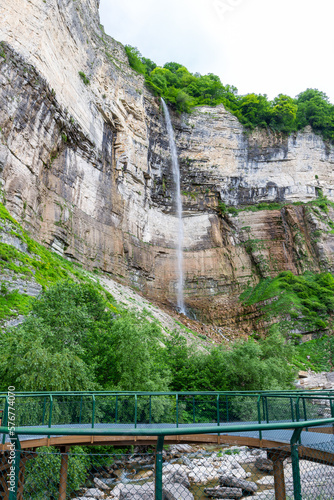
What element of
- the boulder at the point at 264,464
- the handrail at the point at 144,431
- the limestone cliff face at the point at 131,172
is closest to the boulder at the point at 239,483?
the boulder at the point at 264,464

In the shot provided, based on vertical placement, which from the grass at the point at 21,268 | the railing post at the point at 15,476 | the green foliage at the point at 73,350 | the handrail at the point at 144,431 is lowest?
the railing post at the point at 15,476

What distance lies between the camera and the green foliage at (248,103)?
59062 millimetres

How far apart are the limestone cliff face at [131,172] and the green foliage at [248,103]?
7.13 ft

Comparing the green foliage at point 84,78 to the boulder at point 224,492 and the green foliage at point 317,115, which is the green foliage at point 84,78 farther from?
the boulder at point 224,492

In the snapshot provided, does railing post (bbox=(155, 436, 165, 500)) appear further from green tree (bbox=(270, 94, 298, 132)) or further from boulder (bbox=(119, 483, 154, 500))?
green tree (bbox=(270, 94, 298, 132))

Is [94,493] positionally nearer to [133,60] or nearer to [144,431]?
[144,431]

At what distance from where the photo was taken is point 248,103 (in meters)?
63.4

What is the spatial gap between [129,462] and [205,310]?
1405 inches

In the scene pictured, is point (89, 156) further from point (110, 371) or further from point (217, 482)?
point (217, 482)

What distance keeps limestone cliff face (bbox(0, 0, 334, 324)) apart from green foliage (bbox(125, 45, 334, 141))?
2174 mm

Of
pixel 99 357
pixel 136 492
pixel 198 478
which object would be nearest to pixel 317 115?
pixel 99 357

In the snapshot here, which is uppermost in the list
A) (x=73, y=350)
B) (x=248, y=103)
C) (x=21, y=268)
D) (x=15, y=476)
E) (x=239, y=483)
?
(x=248, y=103)

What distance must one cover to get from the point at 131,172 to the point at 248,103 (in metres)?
27.6

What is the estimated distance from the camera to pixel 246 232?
54.4m
